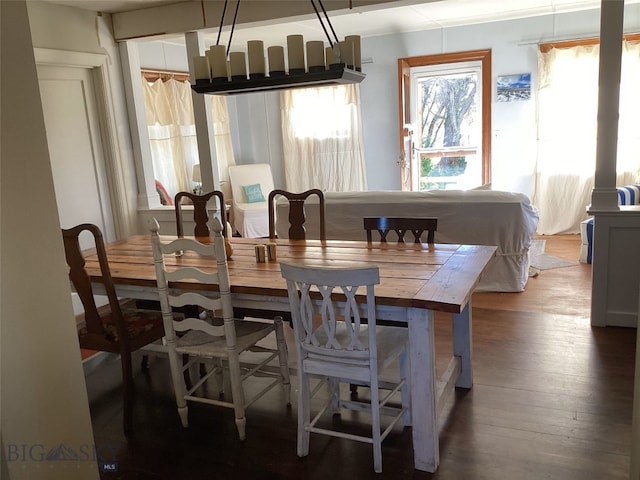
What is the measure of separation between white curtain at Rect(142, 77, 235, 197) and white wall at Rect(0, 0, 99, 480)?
516cm

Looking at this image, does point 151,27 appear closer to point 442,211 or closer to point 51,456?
point 442,211

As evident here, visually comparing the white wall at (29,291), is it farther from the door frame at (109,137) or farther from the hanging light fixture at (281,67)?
the door frame at (109,137)

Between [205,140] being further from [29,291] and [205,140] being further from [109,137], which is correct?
[29,291]

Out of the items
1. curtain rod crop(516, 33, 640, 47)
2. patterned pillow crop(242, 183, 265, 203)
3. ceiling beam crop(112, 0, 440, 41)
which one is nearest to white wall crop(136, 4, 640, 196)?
curtain rod crop(516, 33, 640, 47)

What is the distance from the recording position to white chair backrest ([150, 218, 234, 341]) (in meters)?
2.35

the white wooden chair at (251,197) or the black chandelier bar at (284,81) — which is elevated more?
the black chandelier bar at (284,81)

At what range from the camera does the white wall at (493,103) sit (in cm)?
631

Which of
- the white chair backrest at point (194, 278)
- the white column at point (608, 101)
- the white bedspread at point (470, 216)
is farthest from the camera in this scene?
the white bedspread at point (470, 216)

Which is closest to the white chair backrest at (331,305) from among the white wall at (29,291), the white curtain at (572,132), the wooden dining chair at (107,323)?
the wooden dining chair at (107,323)

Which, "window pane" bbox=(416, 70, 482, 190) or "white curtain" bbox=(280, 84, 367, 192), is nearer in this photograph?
"window pane" bbox=(416, 70, 482, 190)

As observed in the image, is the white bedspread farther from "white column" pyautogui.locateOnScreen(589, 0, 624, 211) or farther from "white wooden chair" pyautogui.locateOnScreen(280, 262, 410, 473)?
"white wooden chair" pyautogui.locateOnScreen(280, 262, 410, 473)

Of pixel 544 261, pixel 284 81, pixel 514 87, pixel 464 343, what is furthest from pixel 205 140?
pixel 514 87

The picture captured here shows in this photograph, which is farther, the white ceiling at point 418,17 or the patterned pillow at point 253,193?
the patterned pillow at point 253,193

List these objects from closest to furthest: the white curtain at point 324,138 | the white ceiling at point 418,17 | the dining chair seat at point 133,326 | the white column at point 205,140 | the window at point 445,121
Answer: the dining chair seat at point 133,326 < the white column at point 205,140 < the white ceiling at point 418,17 < the window at point 445,121 < the white curtain at point 324,138
